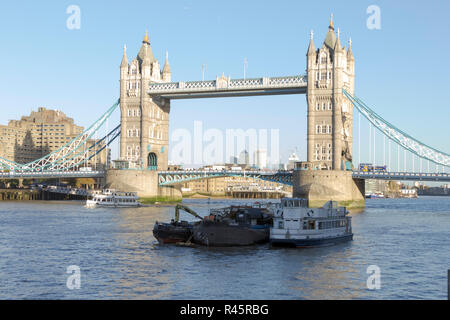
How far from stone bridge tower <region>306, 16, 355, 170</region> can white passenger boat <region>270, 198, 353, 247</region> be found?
190ft

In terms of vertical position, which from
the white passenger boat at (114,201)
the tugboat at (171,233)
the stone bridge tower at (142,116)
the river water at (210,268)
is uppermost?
the stone bridge tower at (142,116)

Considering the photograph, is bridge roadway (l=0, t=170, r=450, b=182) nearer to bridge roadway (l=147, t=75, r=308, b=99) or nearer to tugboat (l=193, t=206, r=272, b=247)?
bridge roadway (l=147, t=75, r=308, b=99)

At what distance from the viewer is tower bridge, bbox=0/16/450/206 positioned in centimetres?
10106

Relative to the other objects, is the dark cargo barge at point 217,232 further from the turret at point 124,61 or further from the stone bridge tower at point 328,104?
the turret at point 124,61

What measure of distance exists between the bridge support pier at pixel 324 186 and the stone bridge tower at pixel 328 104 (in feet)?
18.5

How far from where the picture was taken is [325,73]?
107m

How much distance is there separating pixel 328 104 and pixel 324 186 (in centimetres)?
1635

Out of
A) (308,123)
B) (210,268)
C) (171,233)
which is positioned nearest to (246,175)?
(308,123)

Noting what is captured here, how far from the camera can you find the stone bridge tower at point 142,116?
121750 mm

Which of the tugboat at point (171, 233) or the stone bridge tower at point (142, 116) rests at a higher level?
the stone bridge tower at point (142, 116)

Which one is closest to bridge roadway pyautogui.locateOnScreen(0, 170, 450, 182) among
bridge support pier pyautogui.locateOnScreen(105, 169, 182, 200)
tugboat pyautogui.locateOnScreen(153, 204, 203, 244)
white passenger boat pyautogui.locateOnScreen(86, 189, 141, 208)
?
bridge support pier pyautogui.locateOnScreen(105, 169, 182, 200)

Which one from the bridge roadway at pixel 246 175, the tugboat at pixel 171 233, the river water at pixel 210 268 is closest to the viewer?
the river water at pixel 210 268

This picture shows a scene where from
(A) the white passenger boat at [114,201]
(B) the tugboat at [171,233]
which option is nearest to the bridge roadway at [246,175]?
(A) the white passenger boat at [114,201]
